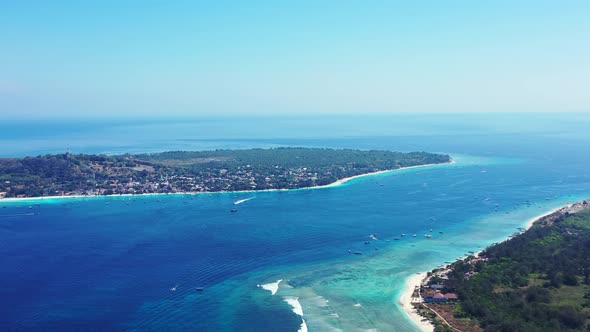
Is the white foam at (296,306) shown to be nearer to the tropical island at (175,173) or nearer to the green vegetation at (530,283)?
the green vegetation at (530,283)

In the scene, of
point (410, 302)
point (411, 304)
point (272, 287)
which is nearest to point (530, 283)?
point (410, 302)

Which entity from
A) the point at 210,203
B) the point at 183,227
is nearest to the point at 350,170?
the point at 210,203

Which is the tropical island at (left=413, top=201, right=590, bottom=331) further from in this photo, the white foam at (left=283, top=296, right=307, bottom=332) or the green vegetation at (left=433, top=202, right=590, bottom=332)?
the white foam at (left=283, top=296, right=307, bottom=332)

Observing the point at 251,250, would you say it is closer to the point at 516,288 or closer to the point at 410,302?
the point at 410,302

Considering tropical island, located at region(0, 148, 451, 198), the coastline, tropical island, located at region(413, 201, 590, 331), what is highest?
tropical island, located at region(0, 148, 451, 198)

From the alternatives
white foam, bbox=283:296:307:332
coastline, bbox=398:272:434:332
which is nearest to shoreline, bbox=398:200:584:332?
coastline, bbox=398:272:434:332

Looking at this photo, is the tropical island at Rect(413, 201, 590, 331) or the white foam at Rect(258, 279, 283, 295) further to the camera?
the white foam at Rect(258, 279, 283, 295)

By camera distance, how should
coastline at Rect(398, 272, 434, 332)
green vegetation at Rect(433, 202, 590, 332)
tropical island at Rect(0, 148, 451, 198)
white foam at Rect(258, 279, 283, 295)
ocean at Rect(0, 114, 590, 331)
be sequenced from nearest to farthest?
green vegetation at Rect(433, 202, 590, 332)
coastline at Rect(398, 272, 434, 332)
ocean at Rect(0, 114, 590, 331)
white foam at Rect(258, 279, 283, 295)
tropical island at Rect(0, 148, 451, 198)

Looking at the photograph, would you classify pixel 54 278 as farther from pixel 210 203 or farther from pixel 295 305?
pixel 210 203
